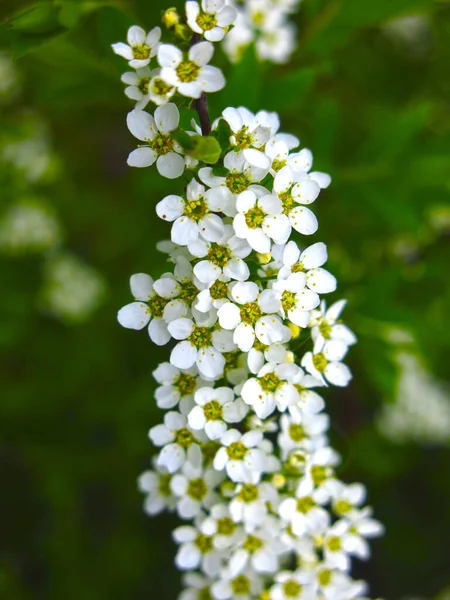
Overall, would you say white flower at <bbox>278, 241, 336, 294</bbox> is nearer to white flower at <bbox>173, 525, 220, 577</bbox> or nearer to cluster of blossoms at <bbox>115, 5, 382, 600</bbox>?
cluster of blossoms at <bbox>115, 5, 382, 600</bbox>

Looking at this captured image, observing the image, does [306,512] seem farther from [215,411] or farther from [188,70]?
[188,70]

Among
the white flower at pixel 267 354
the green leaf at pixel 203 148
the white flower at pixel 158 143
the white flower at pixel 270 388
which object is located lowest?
the white flower at pixel 270 388

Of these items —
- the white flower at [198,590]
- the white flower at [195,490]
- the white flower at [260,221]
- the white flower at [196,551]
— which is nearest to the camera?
the white flower at [260,221]

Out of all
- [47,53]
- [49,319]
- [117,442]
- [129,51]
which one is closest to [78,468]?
[117,442]

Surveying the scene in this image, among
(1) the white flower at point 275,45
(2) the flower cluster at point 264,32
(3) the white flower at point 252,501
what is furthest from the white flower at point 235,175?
(1) the white flower at point 275,45

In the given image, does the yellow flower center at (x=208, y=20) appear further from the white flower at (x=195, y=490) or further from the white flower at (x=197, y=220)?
the white flower at (x=195, y=490)

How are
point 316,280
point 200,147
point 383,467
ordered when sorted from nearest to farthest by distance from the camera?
point 200,147 → point 316,280 → point 383,467

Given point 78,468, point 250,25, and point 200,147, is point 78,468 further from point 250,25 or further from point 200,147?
point 200,147
